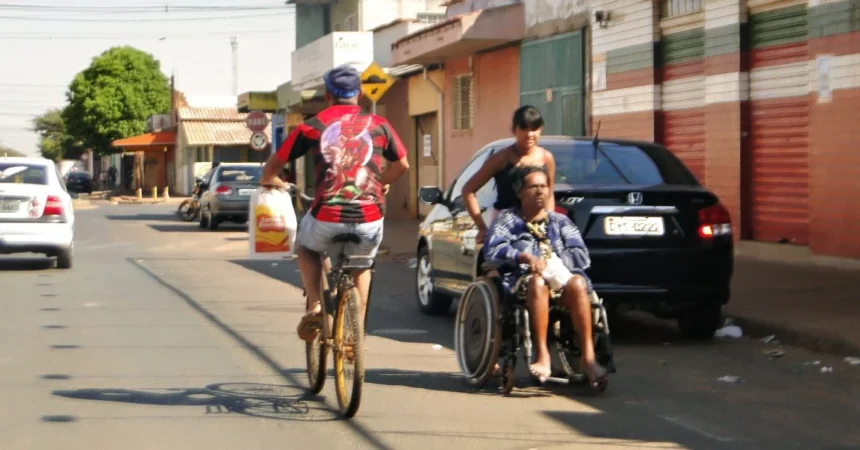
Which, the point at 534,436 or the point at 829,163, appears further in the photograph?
the point at 829,163

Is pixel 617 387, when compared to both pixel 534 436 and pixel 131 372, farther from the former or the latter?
pixel 131 372

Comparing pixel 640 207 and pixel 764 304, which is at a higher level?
pixel 640 207

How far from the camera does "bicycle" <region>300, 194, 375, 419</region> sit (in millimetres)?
6762

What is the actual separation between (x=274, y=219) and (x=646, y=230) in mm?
2848

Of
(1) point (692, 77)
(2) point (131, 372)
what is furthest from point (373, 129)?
(1) point (692, 77)

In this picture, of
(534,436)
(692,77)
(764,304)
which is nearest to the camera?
(534,436)

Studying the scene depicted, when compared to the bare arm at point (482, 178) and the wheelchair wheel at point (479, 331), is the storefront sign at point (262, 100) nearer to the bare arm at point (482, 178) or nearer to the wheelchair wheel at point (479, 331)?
the bare arm at point (482, 178)

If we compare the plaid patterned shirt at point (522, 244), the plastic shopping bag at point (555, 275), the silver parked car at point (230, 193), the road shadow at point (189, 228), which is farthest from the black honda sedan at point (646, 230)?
the road shadow at point (189, 228)

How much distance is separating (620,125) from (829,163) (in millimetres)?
5949

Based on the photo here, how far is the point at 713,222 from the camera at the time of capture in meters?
9.61

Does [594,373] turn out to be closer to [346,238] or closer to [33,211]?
[346,238]

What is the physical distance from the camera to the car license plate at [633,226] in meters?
Answer: 9.38

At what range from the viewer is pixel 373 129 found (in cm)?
718

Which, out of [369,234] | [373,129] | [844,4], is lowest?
[369,234]
